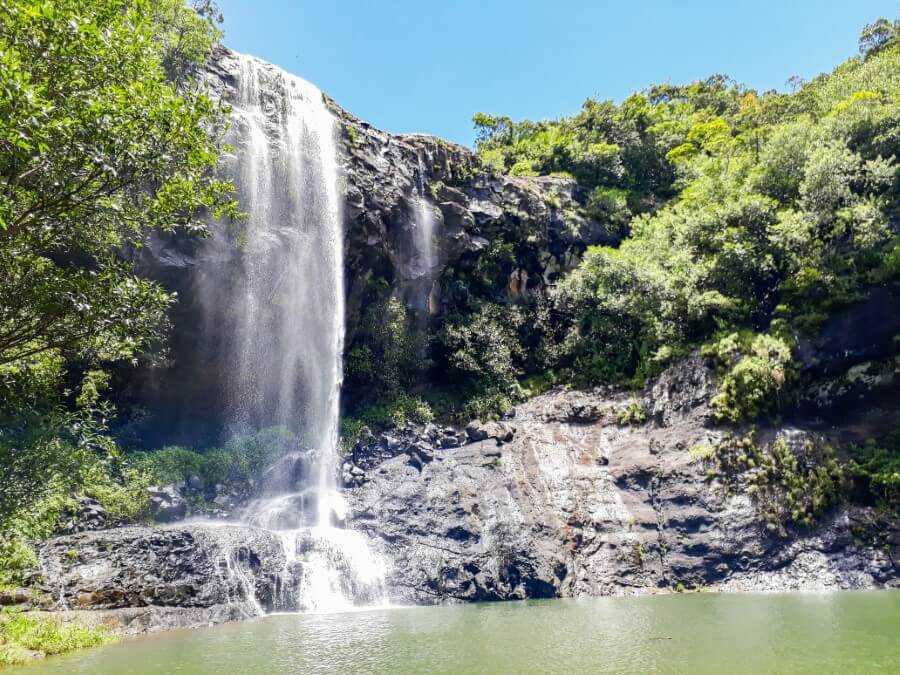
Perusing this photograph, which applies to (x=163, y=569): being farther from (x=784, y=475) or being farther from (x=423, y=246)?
(x=784, y=475)

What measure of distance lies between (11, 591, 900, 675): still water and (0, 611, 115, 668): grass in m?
0.44

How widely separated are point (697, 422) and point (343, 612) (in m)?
11.3

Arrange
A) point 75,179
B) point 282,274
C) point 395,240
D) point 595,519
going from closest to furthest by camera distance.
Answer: point 75,179 < point 595,519 < point 282,274 < point 395,240

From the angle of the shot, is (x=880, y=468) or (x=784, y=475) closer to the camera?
(x=880, y=468)

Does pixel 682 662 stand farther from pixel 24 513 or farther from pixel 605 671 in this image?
pixel 24 513

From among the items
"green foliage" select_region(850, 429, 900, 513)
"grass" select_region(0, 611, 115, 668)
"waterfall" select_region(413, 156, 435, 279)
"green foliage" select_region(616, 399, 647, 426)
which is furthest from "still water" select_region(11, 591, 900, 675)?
"waterfall" select_region(413, 156, 435, 279)

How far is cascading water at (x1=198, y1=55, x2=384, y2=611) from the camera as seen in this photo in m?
19.0

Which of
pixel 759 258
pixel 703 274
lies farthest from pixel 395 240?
pixel 759 258

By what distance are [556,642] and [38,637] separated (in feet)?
26.0

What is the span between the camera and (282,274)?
2017 cm

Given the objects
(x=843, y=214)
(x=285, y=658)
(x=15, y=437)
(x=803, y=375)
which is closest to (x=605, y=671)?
(x=285, y=658)

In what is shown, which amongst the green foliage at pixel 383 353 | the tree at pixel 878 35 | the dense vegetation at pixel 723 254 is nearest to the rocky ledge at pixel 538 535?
the dense vegetation at pixel 723 254

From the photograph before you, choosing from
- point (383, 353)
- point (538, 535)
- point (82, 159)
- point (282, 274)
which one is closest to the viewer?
point (82, 159)

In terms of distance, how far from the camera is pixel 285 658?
7320mm
